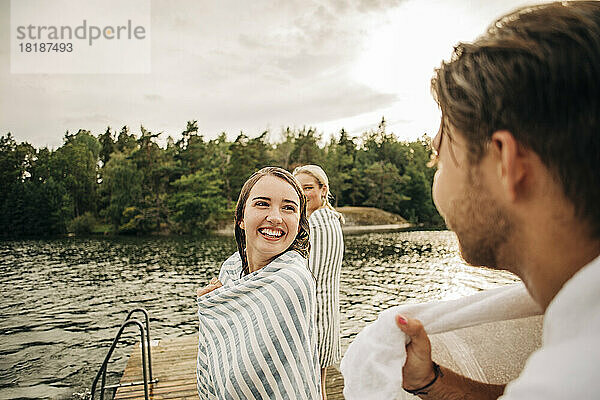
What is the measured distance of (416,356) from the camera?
3.39ft

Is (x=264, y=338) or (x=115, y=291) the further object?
(x=115, y=291)

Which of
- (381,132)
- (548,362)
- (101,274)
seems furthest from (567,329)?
(381,132)

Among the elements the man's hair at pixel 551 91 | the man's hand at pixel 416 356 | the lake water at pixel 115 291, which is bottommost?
the lake water at pixel 115 291

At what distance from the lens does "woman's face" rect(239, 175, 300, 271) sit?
2.11 m

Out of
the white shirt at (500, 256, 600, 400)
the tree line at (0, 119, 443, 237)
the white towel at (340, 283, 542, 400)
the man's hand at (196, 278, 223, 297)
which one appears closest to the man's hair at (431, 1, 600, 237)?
the white shirt at (500, 256, 600, 400)

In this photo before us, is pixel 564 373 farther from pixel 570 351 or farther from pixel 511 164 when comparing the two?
pixel 511 164

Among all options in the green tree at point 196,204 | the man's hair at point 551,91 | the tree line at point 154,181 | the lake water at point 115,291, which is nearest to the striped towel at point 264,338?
the man's hair at point 551,91

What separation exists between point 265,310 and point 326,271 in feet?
7.09

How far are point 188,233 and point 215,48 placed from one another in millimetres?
18732

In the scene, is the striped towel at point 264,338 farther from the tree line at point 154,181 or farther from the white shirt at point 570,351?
the tree line at point 154,181

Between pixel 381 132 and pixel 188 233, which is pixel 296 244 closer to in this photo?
pixel 188 233

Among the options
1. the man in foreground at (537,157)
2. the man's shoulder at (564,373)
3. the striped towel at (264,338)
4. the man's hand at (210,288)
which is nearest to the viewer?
the man's shoulder at (564,373)

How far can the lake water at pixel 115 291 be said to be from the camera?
968cm

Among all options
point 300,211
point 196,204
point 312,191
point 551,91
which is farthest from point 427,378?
point 196,204
